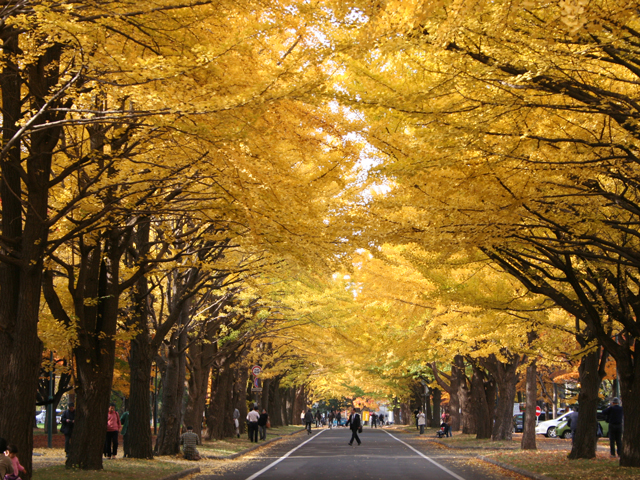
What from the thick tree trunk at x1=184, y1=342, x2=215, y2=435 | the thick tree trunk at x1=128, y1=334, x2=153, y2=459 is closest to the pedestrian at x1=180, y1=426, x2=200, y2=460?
the thick tree trunk at x1=128, y1=334, x2=153, y2=459

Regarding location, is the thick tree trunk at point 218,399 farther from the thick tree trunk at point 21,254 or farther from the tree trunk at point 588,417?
the thick tree trunk at point 21,254

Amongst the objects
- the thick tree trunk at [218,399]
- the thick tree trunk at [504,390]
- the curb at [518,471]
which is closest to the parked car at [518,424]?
the thick tree trunk at [504,390]

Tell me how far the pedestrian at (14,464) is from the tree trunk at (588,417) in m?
13.6

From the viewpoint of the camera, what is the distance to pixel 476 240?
1075 cm

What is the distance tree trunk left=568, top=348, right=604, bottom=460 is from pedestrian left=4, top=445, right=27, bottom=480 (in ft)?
44.7

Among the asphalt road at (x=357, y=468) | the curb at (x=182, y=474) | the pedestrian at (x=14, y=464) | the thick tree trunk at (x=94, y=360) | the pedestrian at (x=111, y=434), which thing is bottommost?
the asphalt road at (x=357, y=468)

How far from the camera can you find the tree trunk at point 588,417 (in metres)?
17.6

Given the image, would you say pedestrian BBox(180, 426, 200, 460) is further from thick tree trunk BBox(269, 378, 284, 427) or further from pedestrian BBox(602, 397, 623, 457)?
thick tree trunk BBox(269, 378, 284, 427)

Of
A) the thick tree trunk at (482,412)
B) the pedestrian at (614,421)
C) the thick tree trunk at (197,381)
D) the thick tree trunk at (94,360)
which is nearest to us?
the thick tree trunk at (94,360)

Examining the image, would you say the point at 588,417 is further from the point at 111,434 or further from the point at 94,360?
the point at 111,434

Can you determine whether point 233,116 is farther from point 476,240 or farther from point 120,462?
point 120,462

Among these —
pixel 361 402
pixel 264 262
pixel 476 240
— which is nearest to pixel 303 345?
pixel 264 262

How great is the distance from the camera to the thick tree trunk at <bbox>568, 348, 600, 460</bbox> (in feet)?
57.7

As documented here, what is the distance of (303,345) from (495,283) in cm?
1887
